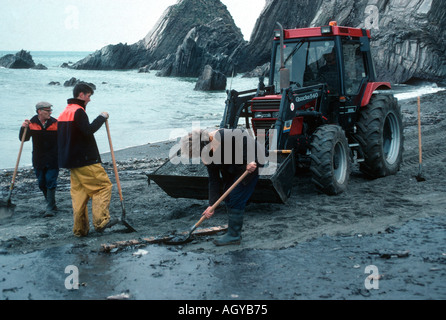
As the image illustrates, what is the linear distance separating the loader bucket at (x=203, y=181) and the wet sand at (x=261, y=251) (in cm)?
31

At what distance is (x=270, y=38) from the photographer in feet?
221

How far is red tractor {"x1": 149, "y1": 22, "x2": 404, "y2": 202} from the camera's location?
688cm

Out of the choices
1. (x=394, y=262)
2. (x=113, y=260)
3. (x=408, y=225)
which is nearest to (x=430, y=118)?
(x=408, y=225)

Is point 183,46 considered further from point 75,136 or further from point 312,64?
point 75,136

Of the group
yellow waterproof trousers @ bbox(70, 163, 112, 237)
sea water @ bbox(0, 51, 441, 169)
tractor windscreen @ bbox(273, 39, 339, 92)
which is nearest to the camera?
yellow waterproof trousers @ bbox(70, 163, 112, 237)

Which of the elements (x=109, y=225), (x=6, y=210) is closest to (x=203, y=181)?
(x=109, y=225)

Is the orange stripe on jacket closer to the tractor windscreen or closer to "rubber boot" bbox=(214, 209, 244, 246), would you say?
"rubber boot" bbox=(214, 209, 244, 246)

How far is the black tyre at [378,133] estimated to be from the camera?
26.5ft

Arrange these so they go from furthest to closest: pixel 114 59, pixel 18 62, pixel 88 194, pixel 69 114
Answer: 1. pixel 114 59
2. pixel 18 62
3. pixel 88 194
4. pixel 69 114

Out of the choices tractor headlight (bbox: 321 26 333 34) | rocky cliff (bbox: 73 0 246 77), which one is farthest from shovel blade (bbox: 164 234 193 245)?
rocky cliff (bbox: 73 0 246 77)

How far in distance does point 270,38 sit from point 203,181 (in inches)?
2510

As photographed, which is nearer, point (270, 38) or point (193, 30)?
point (270, 38)

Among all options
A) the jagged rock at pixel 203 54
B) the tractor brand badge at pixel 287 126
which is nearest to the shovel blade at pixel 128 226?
the tractor brand badge at pixel 287 126
